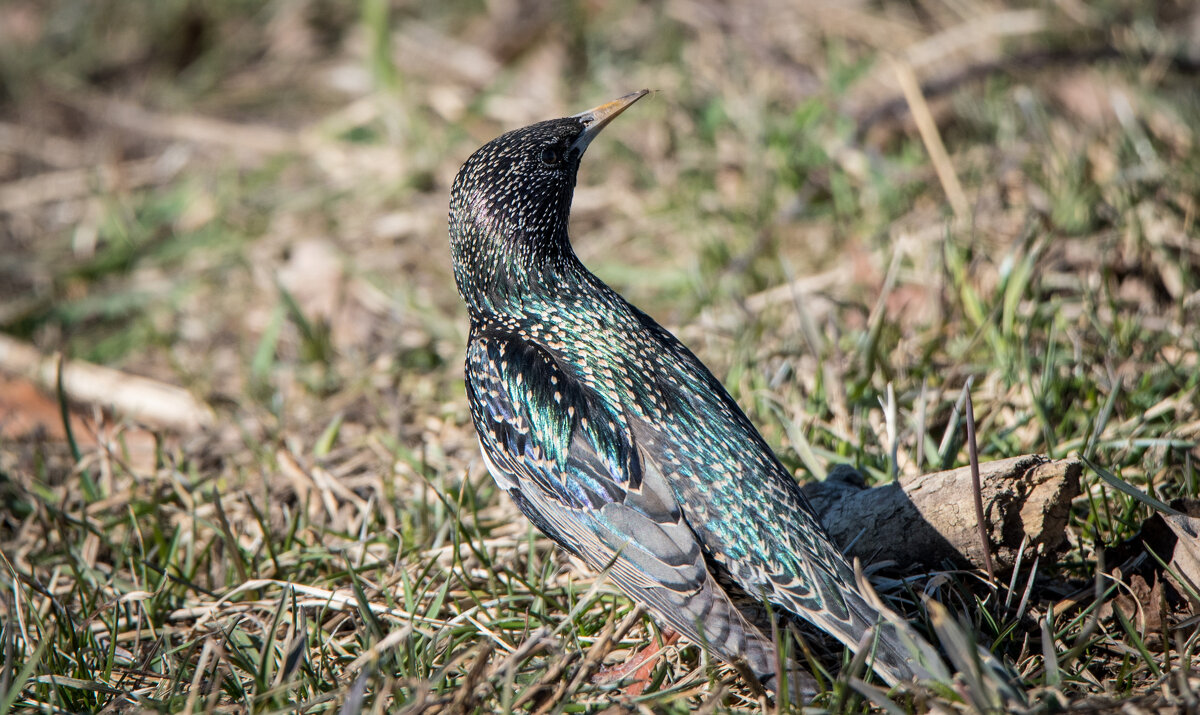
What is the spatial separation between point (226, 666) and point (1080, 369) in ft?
9.32

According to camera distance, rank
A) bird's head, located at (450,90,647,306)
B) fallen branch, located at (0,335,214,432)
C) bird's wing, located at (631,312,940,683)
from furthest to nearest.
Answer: fallen branch, located at (0,335,214,432) → bird's head, located at (450,90,647,306) → bird's wing, located at (631,312,940,683)

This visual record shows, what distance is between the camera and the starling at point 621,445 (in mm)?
2406

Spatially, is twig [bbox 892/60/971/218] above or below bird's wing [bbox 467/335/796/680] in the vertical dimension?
above

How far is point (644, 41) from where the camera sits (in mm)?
6523

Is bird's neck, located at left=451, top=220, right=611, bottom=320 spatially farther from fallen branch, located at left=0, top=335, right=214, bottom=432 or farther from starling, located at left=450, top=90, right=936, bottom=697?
fallen branch, located at left=0, top=335, right=214, bottom=432

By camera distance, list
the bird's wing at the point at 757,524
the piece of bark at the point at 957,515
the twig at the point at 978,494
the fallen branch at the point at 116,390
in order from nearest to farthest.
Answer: the bird's wing at the point at 757,524, the twig at the point at 978,494, the piece of bark at the point at 957,515, the fallen branch at the point at 116,390

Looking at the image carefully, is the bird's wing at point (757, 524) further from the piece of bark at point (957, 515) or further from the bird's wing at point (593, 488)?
the piece of bark at point (957, 515)

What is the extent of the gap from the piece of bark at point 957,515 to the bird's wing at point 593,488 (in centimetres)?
60

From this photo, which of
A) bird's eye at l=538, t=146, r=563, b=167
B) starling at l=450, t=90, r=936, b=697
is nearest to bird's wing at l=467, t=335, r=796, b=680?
starling at l=450, t=90, r=936, b=697

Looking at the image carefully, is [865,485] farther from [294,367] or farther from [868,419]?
[294,367]

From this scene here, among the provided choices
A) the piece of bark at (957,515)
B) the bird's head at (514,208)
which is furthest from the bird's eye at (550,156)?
the piece of bark at (957,515)

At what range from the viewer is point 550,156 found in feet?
10.3

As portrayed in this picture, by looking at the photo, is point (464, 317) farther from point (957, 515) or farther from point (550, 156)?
point (957, 515)

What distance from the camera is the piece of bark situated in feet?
8.56
